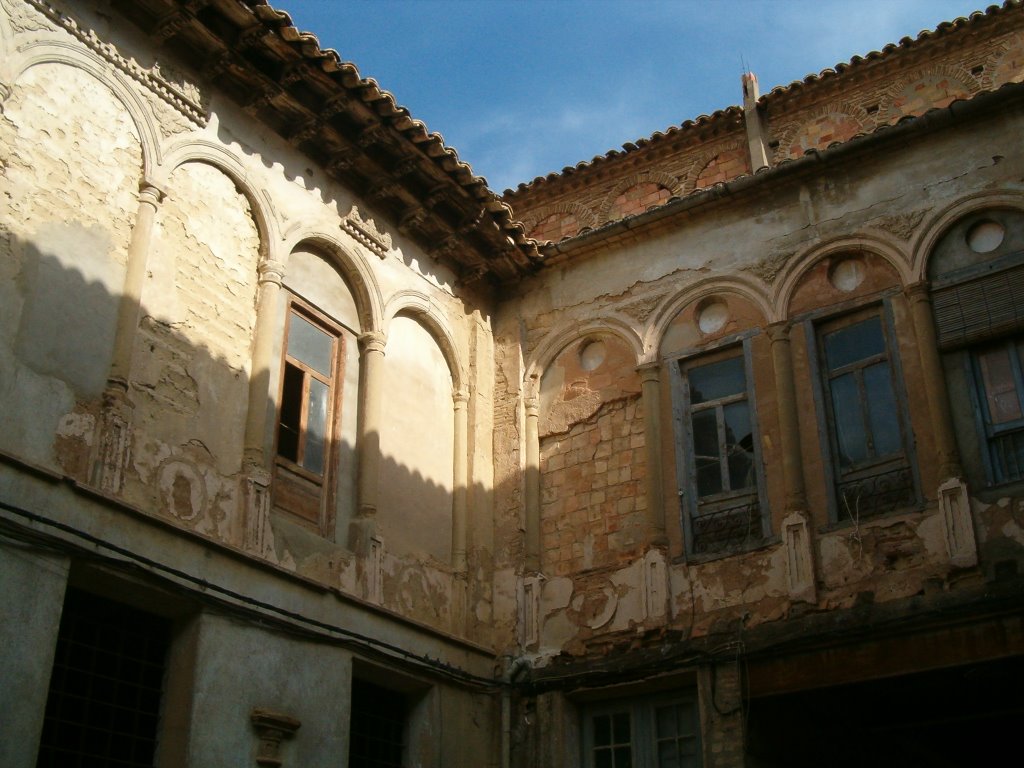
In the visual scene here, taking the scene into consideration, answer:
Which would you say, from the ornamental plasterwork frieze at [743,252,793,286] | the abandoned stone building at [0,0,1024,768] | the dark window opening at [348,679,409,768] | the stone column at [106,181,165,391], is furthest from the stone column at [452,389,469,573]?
the stone column at [106,181,165,391]

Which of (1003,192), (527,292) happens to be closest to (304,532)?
(527,292)

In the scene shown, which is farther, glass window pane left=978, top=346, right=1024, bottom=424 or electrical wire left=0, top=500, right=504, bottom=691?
glass window pane left=978, top=346, right=1024, bottom=424

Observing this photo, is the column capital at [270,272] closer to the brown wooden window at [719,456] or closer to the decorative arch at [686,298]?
the decorative arch at [686,298]

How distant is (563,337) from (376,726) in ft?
14.0

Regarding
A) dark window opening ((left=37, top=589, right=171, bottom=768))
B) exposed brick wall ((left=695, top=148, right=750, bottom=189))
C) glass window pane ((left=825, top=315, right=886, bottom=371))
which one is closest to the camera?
dark window opening ((left=37, top=589, right=171, bottom=768))

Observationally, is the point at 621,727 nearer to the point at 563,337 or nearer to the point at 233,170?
the point at 563,337

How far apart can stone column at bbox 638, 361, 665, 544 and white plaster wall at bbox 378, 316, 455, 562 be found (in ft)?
6.13

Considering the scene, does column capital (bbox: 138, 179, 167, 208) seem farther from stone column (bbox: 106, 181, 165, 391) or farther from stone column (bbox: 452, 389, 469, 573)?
stone column (bbox: 452, 389, 469, 573)

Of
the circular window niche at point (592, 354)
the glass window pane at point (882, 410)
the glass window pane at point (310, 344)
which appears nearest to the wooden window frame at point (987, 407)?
the glass window pane at point (882, 410)

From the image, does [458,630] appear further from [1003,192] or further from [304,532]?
[1003,192]

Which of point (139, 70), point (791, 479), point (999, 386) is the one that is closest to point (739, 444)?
point (791, 479)

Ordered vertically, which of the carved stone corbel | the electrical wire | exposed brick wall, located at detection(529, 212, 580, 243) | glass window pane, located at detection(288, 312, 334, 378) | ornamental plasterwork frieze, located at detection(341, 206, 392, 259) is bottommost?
the carved stone corbel

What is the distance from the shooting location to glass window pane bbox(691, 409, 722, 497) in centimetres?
1088

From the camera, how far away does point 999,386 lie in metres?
9.82
